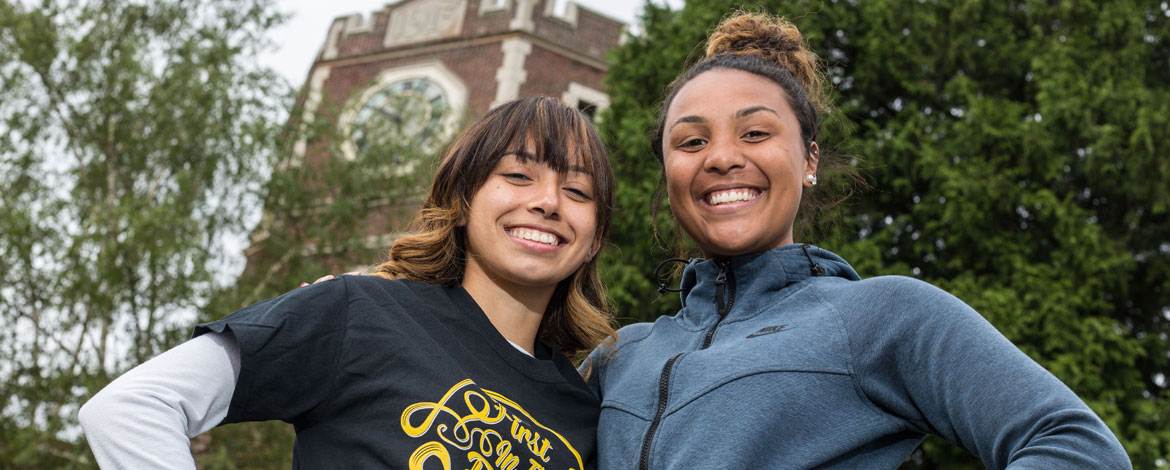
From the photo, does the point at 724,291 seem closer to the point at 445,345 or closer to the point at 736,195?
the point at 736,195

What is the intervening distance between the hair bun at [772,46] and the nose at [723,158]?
350 millimetres

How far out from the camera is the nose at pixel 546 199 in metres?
2.40

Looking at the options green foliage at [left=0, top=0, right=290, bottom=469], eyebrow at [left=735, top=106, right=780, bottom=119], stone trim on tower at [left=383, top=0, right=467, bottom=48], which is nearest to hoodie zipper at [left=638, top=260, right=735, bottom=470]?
eyebrow at [left=735, top=106, right=780, bottom=119]

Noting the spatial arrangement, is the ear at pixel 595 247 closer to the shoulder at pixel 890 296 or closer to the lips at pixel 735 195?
the lips at pixel 735 195

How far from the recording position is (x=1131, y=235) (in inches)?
352

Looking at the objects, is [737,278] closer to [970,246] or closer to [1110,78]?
[970,246]

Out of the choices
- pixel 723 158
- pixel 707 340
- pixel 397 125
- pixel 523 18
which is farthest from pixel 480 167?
pixel 523 18

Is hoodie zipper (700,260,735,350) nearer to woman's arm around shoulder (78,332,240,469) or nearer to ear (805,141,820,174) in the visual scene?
ear (805,141,820,174)

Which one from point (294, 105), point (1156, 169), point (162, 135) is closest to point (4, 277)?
point (162, 135)

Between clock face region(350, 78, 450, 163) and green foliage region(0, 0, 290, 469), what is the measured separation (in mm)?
1500

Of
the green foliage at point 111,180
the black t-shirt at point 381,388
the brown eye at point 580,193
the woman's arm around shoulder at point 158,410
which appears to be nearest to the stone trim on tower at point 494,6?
the green foliage at point 111,180

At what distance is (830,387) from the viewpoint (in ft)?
6.23

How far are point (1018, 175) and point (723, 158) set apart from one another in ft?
24.9

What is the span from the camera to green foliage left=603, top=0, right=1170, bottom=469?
8.27 meters
